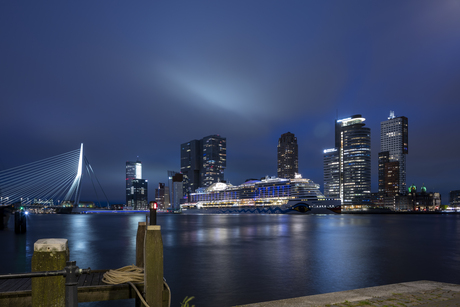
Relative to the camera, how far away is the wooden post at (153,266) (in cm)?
556

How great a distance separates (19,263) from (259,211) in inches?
4655

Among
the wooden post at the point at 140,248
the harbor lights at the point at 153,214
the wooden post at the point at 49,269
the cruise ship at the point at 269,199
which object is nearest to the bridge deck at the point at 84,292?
the wooden post at the point at 140,248

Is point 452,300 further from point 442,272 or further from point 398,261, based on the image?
point 398,261

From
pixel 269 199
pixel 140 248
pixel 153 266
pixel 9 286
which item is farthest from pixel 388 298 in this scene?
pixel 269 199

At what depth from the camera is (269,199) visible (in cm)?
13250

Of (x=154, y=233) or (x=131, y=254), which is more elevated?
(x=154, y=233)

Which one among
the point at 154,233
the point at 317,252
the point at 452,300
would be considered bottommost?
the point at 317,252

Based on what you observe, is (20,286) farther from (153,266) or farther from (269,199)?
(269,199)

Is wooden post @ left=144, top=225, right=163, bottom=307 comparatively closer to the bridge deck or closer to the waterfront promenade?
the bridge deck

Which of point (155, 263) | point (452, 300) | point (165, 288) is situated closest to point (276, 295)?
point (452, 300)

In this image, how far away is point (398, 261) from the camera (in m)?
A: 22.8

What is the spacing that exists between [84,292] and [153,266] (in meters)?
2.35

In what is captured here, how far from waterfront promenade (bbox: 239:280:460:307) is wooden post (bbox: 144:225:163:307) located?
236 centimetres

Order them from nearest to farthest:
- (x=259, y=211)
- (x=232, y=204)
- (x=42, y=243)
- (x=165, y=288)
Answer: (x=42, y=243)
(x=165, y=288)
(x=259, y=211)
(x=232, y=204)
